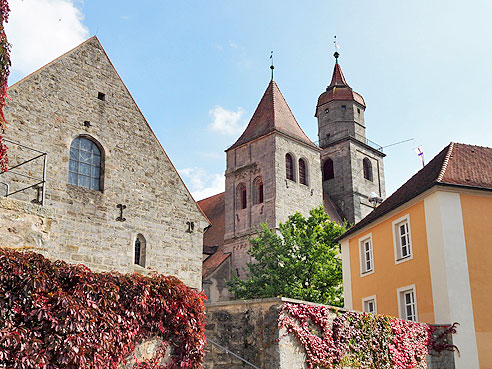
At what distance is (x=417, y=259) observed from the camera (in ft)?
54.9

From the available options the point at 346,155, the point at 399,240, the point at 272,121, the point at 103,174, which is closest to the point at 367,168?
the point at 346,155

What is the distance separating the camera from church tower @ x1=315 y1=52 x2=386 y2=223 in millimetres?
48594

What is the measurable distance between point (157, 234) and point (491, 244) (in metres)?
9.56

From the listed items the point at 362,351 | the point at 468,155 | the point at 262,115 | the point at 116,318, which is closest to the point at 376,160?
the point at 262,115

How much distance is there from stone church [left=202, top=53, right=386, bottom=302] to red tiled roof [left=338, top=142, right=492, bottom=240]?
66.4ft

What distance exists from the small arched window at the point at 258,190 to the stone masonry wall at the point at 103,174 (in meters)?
22.7

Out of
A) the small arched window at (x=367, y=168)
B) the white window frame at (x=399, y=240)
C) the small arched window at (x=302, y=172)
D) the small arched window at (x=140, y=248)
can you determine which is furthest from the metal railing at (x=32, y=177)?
the small arched window at (x=367, y=168)

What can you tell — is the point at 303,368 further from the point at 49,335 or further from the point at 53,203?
the point at 53,203

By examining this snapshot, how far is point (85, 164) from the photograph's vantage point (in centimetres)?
1691

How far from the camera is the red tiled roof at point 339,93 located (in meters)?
53.3

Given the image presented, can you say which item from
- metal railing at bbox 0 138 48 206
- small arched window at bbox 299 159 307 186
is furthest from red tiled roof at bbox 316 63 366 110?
metal railing at bbox 0 138 48 206

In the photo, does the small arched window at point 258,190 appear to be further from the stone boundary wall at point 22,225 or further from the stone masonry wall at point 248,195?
the stone boundary wall at point 22,225

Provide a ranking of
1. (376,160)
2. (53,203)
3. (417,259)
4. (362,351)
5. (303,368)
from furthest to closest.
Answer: (376,160) < (417,259) < (53,203) < (362,351) < (303,368)

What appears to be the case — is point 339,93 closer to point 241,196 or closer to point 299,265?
point 241,196
